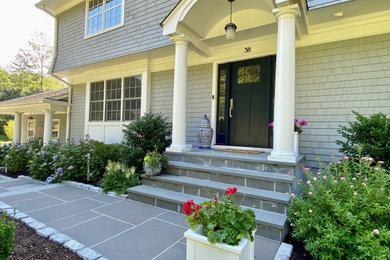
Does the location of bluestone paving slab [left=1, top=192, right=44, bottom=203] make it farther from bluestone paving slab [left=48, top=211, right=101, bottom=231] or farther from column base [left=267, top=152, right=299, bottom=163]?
column base [left=267, top=152, right=299, bottom=163]

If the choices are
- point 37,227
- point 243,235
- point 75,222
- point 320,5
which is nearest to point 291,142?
point 243,235

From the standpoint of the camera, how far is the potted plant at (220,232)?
4.75 feet

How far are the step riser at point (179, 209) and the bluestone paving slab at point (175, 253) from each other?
819 mm

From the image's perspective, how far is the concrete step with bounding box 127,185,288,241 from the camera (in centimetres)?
224

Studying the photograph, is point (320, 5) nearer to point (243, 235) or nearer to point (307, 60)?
point (307, 60)

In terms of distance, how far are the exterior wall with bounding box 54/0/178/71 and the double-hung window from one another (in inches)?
36.2

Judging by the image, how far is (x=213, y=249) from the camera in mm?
1475

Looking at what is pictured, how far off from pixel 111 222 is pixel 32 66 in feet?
89.9

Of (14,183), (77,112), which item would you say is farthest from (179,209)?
(77,112)

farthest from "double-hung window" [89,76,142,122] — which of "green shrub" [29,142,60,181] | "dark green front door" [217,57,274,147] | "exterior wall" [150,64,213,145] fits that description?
"dark green front door" [217,57,274,147]

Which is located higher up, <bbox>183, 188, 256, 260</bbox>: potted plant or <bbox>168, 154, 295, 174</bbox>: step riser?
<bbox>168, 154, 295, 174</bbox>: step riser

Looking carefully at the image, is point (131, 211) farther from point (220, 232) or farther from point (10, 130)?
point (10, 130)

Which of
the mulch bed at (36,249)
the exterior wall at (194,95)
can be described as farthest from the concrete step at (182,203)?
the exterior wall at (194,95)

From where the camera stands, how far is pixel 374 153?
269 cm
